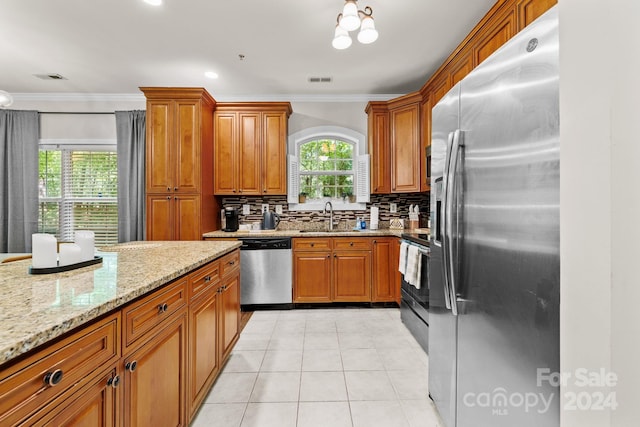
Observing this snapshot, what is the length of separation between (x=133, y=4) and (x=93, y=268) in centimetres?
219

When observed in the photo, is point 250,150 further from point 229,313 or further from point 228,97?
point 229,313

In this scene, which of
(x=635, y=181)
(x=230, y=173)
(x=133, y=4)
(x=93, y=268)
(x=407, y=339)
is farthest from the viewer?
(x=230, y=173)

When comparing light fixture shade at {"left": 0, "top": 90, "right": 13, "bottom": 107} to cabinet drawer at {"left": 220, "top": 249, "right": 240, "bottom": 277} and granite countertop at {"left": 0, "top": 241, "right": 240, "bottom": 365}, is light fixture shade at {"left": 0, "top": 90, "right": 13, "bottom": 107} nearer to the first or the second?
granite countertop at {"left": 0, "top": 241, "right": 240, "bottom": 365}

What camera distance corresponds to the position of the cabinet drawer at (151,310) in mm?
964

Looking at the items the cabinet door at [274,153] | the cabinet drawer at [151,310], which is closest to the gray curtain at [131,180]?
the cabinet door at [274,153]

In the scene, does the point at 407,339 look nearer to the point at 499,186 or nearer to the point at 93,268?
the point at 499,186

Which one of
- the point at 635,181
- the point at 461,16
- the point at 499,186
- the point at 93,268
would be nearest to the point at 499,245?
the point at 499,186

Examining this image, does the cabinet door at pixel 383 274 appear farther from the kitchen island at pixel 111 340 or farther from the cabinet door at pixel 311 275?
the kitchen island at pixel 111 340

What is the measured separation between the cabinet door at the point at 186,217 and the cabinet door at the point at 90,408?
2.60m

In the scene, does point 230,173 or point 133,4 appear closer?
point 133,4

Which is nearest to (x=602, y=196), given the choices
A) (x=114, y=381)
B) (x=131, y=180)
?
(x=114, y=381)

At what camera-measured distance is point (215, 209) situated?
3.86 m

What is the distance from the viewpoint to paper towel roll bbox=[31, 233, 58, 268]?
1191 mm

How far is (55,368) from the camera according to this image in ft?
2.23
